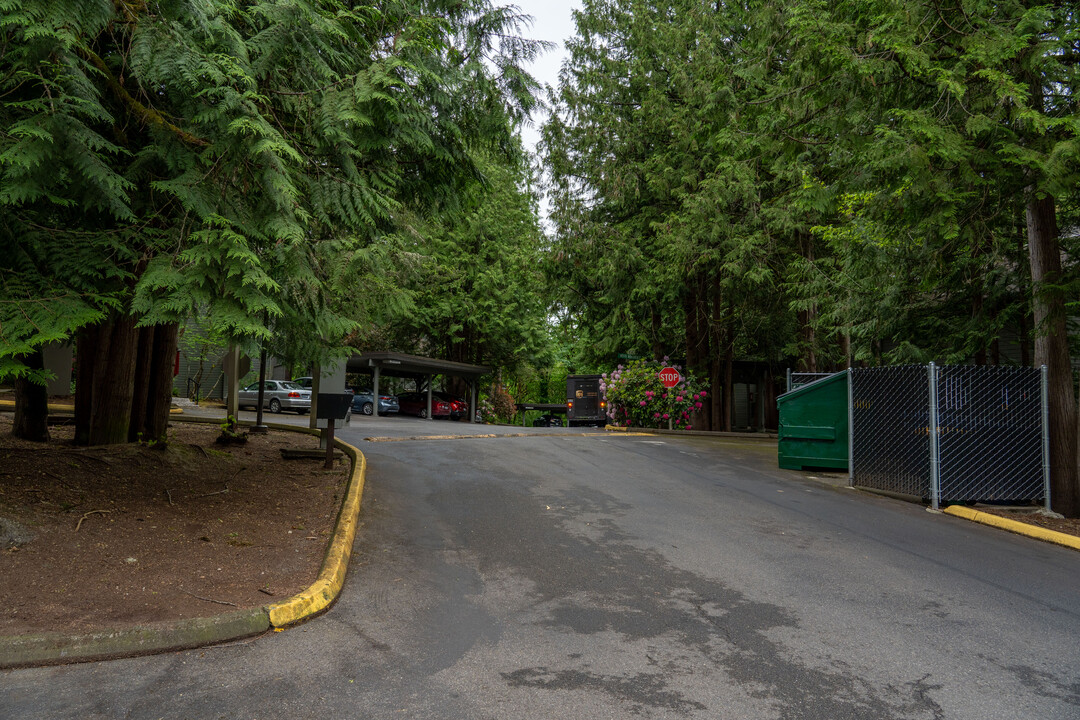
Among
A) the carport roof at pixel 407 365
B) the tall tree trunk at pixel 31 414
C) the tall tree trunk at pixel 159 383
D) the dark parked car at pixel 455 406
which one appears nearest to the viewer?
the tall tree trunk at pixel 31 414

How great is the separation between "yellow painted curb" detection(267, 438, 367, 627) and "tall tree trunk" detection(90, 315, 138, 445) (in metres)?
3.35

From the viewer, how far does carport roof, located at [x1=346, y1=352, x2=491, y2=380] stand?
28047 millimetres

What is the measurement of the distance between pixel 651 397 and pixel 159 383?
1592 cm

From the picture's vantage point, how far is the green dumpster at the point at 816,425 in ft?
36.9

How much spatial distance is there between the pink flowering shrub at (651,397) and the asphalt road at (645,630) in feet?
46.5

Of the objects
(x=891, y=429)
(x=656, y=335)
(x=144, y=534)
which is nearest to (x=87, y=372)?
(x=144, y=534)

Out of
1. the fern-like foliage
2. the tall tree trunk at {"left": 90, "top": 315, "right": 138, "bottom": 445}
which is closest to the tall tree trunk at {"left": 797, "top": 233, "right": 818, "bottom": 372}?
the fern-like foliage

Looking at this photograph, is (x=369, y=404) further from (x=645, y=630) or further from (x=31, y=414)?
(x=645, y=630)

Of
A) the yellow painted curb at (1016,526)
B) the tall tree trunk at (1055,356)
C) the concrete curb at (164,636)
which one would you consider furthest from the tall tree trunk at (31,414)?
the tall tree trunk at (1055,356)

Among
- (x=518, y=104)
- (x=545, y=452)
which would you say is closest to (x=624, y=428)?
(x=545, y=452)

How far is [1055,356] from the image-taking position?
858 centimetres

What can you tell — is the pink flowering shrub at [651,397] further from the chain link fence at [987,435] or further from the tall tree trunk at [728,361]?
the chain link fence at [987,435]

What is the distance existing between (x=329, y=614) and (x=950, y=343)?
1335 centimetres

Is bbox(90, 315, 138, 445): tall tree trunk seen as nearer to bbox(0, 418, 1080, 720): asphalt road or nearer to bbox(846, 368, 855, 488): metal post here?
bbox(0, 418, 1080, 720): asphalt road
